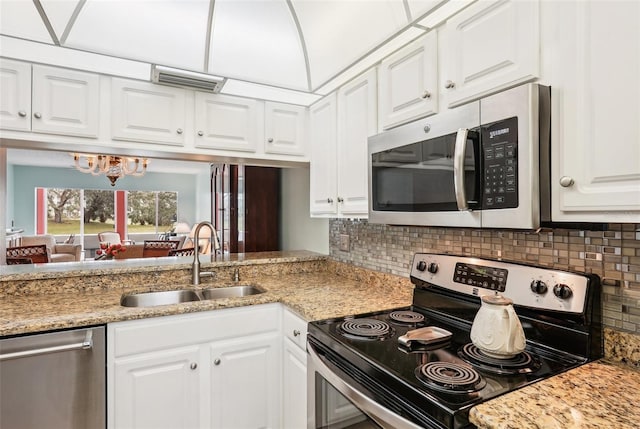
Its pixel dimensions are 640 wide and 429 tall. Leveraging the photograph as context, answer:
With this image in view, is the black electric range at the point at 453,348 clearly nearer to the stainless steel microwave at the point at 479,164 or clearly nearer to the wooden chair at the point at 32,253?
the stainless steel microwave at the point at 479,164

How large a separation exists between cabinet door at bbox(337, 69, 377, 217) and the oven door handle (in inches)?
31.1

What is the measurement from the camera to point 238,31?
189cm

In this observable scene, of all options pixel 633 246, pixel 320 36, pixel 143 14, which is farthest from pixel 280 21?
pixel 633 246

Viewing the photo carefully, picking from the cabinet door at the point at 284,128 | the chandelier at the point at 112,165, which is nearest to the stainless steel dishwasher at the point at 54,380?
the cabinet door at the point at 284,128

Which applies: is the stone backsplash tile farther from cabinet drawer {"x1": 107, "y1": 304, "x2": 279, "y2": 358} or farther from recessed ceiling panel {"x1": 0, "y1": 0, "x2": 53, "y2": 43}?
recessed ceiling panel {"x1": 0, "y1": 0, "x2": 53, "y2": 43}

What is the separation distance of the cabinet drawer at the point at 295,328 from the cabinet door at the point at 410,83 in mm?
983

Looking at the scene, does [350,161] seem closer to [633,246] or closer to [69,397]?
[633,246]

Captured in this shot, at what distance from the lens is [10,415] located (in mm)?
1384

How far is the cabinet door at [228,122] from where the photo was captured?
6.93 ft

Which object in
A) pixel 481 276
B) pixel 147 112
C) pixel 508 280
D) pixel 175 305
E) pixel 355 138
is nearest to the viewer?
pixel 508 280

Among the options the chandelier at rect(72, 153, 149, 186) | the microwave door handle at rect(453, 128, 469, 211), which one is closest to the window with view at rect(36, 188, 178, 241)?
the chandelier at rect(72, 153, 149, 186)

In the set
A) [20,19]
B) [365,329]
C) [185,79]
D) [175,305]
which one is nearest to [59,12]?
[20,19]

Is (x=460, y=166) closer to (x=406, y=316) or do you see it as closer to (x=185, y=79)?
(x=406, y=316)

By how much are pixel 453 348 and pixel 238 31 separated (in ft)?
5.84
